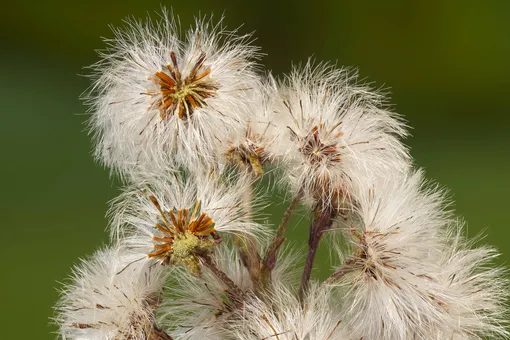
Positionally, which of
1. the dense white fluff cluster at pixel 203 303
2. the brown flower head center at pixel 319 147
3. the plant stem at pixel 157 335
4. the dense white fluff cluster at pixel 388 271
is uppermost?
the brown flower head center at pixel 319 147

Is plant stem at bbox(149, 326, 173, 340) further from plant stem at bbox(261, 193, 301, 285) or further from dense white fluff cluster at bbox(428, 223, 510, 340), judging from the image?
dense white fluff cluster at bbox(428, 223, 510, 340)

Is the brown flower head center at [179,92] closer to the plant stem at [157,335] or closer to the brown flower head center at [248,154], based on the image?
the brown flower head center at [248,154]

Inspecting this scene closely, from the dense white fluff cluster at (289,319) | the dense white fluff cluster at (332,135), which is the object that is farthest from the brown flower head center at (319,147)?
the dense white fluff cluster at (289,319)

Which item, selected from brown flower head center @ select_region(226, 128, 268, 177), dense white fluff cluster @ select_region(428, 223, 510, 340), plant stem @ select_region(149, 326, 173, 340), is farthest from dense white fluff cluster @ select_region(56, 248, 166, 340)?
dense white fluff cluster @ select_region(428, 223, 510, 340)

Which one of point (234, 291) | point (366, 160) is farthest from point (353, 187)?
point (234, 291)

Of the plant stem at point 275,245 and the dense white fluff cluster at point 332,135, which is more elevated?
the dense white fluff cluster at point 332,135
